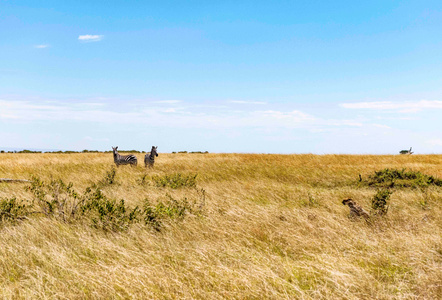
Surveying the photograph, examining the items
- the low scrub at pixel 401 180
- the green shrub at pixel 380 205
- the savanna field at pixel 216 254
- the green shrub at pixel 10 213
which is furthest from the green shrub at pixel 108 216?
the low scrub at pixel 401 180

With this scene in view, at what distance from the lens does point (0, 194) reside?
32.7 feet

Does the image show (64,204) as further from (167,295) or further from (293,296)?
(293,296)

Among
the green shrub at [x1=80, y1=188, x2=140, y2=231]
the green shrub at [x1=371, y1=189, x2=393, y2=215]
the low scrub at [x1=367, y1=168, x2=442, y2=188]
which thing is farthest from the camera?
the low scrub at [x1=367, y1=168, x2=442, y2=188]

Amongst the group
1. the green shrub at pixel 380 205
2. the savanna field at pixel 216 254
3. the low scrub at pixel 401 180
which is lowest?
the savanna field at pixel 216 254

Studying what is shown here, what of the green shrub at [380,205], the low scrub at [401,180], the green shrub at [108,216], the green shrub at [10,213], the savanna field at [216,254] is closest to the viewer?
the savanna field at [216,254]

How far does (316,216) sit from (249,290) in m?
4.24

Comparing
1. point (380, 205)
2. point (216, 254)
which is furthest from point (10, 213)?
point (380, 205)

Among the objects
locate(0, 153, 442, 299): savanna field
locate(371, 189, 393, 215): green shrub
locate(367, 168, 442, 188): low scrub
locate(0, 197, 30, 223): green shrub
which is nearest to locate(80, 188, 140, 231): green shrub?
locate(0, 153, 442, 299): savanna field

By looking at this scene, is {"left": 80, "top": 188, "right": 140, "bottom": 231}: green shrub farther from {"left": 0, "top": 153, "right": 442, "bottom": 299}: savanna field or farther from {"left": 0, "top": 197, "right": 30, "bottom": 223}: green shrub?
{"left": 0, "top": 197, "right": 30, "bottom": 223}: green shrub

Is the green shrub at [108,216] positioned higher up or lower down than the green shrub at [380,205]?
lower down

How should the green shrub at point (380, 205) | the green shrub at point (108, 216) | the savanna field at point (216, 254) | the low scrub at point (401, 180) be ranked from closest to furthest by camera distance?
the savanna field at point (216, 254)
the green shrub at point (108, 216)
the green shrub at point (380, 205)
the low scrub at point (401, 180)

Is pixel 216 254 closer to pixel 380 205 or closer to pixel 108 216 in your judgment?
pixel 108 216

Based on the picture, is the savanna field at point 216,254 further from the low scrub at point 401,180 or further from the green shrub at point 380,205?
the low scrub at point 401,180

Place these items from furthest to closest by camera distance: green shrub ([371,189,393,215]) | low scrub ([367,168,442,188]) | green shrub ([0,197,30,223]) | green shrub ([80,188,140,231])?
1. low scrub ([367,168,442,188])
2. green shrub ([371,189,393,215])
3. green shrub ([0,197,30,223])
4. green shrub ([80,188,140,231])
